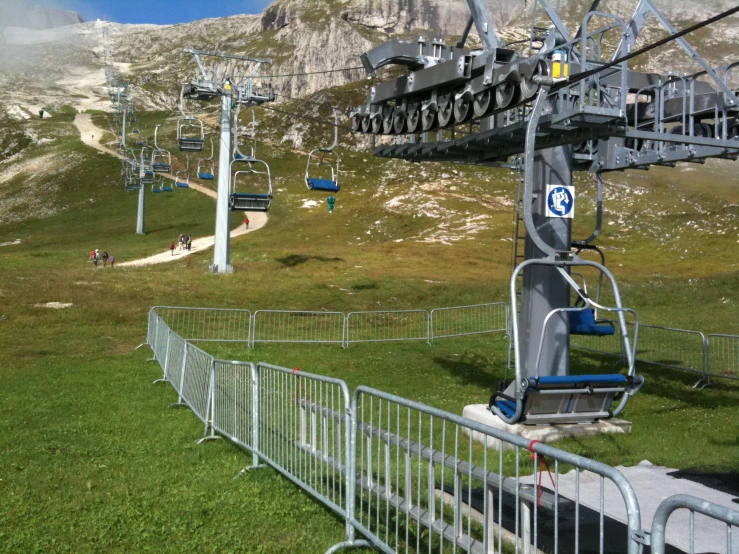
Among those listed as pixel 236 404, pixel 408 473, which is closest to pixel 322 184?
pixel 236 404

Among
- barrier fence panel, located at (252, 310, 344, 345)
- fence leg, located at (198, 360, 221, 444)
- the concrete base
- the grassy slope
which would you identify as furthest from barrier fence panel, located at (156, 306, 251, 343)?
the concrete base

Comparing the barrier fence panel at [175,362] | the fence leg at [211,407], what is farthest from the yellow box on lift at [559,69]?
the barrier fence panel at [175,362]

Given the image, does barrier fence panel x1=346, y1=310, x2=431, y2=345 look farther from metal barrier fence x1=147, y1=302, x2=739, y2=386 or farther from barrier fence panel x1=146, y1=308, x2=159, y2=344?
barrier fence panel x1=146, y1=308, x2=159, y2=344

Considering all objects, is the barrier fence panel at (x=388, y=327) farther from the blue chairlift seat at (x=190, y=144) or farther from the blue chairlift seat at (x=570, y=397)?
the blue chairlift seat at (x=190, y=144)

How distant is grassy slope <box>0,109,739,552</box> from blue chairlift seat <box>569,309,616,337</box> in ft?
4.77

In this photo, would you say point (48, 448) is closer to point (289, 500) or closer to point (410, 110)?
point (289, 500)

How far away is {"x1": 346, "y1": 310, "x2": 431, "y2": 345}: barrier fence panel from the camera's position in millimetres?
21898

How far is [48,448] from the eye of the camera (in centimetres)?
936

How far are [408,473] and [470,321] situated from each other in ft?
62.6

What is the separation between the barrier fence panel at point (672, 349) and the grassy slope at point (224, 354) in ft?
4.08

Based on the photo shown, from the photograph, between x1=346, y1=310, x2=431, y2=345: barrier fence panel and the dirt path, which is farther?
the dirt path

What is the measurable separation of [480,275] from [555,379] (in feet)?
108

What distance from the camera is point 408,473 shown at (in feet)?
17.6

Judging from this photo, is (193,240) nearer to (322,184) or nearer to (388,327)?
(322,184)
